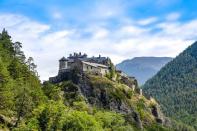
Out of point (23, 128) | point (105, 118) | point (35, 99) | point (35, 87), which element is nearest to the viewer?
point (23, 128)

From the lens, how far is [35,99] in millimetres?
124625

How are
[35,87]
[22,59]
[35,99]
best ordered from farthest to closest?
[22,59] → [35,87] → [35,99]

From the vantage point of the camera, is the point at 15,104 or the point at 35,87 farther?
the point at 35,87

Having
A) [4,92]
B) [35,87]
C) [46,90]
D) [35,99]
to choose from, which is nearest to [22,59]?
[46,90]

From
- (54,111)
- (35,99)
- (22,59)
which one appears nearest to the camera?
(54,111)

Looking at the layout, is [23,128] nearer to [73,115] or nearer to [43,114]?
[43,114]

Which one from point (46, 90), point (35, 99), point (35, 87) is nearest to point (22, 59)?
point (46, 90)

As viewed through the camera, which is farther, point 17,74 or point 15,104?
point 17,74

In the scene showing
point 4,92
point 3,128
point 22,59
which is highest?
point 22,59

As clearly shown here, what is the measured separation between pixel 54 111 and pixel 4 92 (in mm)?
12661

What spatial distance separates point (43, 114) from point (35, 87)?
3417cm

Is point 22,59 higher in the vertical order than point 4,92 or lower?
higher

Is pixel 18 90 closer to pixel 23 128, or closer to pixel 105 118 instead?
pixel 23 128

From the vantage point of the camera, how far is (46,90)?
156625mm
